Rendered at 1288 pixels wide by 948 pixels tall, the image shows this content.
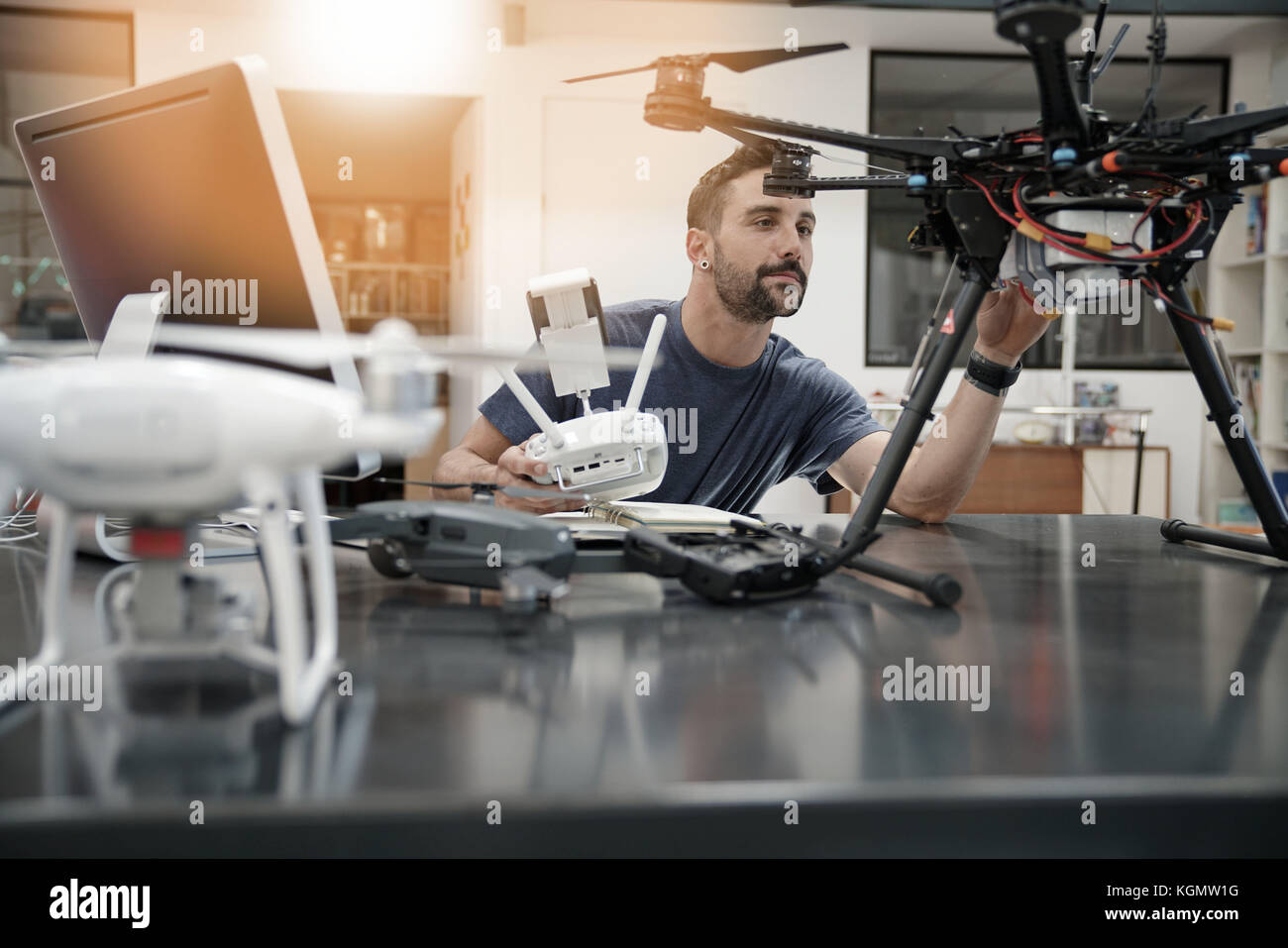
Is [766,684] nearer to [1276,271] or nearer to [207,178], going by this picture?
[207,178]

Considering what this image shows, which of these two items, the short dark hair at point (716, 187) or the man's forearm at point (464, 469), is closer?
the man's forearm at point (464, 469)

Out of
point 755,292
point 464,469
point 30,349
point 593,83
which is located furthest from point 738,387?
point 593,83

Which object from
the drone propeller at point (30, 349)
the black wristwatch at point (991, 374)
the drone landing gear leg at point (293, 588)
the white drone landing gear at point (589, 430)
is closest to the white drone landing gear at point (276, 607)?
the drone landing gear leg at point (293, 588)

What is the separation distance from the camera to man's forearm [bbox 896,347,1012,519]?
121 centimetres

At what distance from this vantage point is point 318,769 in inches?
14.5

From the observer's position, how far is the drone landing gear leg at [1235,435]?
2.72 ft

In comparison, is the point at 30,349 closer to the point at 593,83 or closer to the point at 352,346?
the point at 352,346

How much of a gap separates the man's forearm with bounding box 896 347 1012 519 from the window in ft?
13.3

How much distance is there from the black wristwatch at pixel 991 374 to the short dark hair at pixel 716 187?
0.62 meters

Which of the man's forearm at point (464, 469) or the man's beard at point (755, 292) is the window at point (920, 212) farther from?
the man's forearm at point (464, 469)

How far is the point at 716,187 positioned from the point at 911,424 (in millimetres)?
1161

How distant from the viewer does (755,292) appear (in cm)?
166

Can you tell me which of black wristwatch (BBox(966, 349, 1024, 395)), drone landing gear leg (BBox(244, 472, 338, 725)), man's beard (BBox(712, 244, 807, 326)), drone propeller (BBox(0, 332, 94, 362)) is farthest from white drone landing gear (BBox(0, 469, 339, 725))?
man's beard (BBox(712, 244, 807, 326))

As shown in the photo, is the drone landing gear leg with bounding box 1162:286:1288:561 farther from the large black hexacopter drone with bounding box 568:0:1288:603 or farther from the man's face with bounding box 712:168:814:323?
the man's face with bounding box 712:168:814:323
